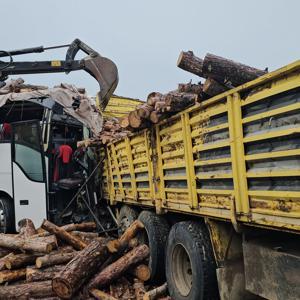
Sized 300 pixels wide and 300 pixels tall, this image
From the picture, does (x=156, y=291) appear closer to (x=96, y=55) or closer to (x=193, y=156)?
(x=193, y=156)

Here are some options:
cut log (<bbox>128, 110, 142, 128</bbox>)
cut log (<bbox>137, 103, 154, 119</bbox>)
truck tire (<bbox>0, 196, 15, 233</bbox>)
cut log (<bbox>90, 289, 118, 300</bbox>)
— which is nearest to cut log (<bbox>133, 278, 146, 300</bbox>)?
cut log (<bbox>90, 289, 118, 300</bbox>)

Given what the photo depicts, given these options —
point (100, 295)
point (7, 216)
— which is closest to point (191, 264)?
point (100, 295)

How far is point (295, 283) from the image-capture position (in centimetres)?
322

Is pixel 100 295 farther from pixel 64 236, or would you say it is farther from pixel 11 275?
pixel 64 236

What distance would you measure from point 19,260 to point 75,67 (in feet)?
15.0

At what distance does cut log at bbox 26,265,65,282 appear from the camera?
5953 mm

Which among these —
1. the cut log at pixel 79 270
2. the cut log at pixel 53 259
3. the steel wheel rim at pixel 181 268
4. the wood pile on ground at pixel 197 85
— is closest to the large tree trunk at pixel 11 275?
the cut log at pixel 53 259

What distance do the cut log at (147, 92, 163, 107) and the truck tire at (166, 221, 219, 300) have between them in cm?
167

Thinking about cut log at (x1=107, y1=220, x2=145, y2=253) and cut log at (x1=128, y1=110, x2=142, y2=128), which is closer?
cut log at (x1=128, y1=110, x2=142, y2=128)

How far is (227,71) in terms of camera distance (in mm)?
4188

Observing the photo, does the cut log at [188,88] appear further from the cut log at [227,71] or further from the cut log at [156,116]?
the cut log at [227,71]

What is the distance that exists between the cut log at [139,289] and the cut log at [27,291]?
1127mm

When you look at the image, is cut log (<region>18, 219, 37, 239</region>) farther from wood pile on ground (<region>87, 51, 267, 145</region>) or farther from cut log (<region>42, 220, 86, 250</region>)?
wood pile on ground (<region>87, 51, 267, 145</region>)

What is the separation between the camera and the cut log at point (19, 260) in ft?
20.7
